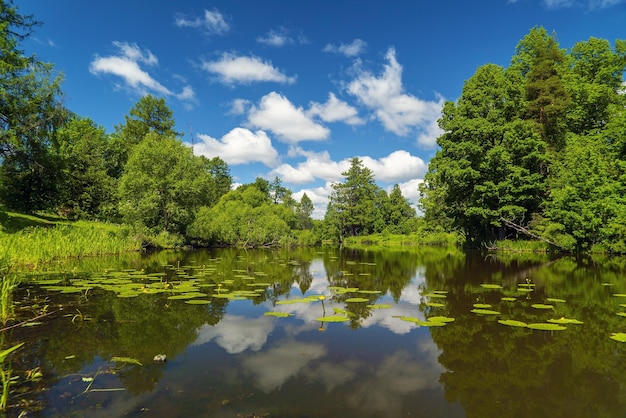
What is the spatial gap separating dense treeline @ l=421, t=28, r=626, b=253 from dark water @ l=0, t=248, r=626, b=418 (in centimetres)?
1651

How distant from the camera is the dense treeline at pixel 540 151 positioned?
2103 cm

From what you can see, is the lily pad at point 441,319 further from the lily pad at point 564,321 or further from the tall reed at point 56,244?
the tall reed at point 56,244

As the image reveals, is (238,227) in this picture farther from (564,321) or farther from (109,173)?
Answer: (564,321)

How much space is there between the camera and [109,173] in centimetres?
3962

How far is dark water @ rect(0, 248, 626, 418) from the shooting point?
124 inches

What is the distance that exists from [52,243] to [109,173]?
99.0 ft

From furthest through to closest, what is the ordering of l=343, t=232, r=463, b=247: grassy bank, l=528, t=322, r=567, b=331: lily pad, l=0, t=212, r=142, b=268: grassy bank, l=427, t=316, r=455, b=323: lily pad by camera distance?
l=343, t=232, r=463, b=247: grassy bank < l=0, t=212, r=142, b=268: grassy bank < l=427, t=316, r=455, b=323: lily pad < l=528, t=322, r=567, b=331: lily pad

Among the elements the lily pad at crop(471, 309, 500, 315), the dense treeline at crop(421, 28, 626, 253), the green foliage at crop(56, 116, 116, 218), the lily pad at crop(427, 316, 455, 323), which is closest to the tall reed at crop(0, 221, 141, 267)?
the lily pad at crop(427, 316, 455, 323)

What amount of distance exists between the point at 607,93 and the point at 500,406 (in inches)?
1365

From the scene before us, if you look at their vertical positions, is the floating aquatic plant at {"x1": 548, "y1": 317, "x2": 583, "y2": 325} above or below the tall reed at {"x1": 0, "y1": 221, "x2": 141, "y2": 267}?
below

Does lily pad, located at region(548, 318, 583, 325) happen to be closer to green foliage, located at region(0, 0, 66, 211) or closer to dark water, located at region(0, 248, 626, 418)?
dark water, located at region(0, 248, 626, 418)

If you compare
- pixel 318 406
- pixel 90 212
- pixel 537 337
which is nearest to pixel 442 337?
pixel 537 337

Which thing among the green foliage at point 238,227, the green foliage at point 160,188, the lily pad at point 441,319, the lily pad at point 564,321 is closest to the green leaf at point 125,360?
the lily pad at point 441,319

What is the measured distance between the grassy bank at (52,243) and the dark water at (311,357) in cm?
447
